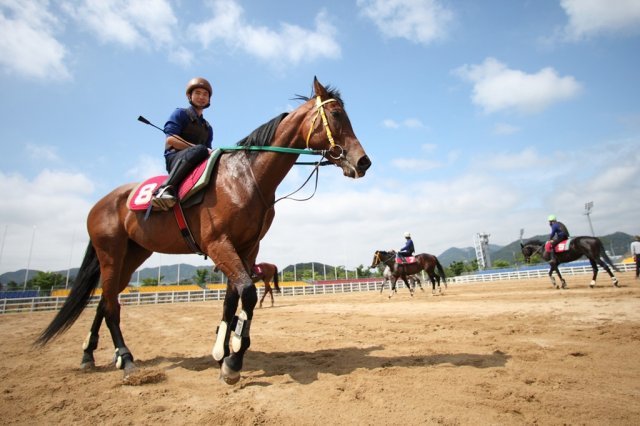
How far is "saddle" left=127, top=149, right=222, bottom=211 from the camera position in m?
3.76

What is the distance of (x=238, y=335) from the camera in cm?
314

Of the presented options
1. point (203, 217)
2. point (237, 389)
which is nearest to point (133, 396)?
point (237, 389)

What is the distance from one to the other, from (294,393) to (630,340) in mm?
4631

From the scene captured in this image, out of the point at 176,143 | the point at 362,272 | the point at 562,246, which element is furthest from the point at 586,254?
the point at 362,272

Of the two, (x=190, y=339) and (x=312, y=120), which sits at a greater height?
(x=312, y=120)

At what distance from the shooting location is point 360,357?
4.03 metres

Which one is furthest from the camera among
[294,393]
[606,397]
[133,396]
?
[133,396]

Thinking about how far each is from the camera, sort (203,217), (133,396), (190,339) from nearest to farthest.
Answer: (133,396)
(203,217)
(190,339)

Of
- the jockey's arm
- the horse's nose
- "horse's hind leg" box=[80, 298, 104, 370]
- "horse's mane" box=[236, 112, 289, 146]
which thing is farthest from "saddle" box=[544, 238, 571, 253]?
"horse's hind leg" box=[80, 298, 104, 370]

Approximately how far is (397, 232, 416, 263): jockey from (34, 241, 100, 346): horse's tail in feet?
52.5

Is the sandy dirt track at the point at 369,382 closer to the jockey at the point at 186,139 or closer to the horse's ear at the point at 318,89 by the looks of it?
the jockey at the point at 186,139

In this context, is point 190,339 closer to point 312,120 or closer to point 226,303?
point 226,303

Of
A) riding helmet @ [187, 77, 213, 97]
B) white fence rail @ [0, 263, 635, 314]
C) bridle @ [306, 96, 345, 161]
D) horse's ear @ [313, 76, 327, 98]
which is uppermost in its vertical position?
riding helmet @ [187, 77, 213, 97]

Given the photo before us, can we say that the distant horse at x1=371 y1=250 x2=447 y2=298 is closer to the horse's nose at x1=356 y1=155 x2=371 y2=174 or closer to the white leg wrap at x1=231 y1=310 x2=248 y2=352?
the horse's nose at x1=356 y1=155 x2=371 y2=174
